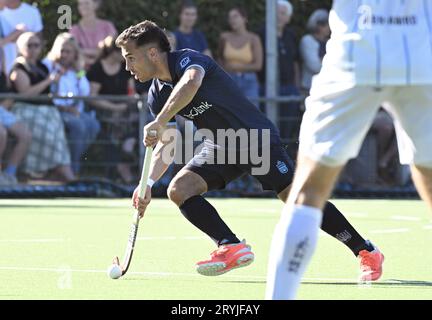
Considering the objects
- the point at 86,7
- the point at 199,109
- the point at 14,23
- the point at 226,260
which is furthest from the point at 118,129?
the point at 226,260

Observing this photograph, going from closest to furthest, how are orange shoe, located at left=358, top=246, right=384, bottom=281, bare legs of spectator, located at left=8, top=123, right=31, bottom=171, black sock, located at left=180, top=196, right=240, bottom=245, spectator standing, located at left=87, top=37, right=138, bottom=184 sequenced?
orange shoe, located at left=358, top=246, right=384, bottom=281 < black sock, located at left=180, top=196, right=240, bottom=245 < bare legs of spectator, located at left=8, top=123, right=31, bottom=171 < spectator standing, located at left=87, top=37, right=138, bottom=184

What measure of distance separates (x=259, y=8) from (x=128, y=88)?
4182mm

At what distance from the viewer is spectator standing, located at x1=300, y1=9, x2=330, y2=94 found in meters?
17.0

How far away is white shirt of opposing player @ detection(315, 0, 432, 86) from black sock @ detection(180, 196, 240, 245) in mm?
2731

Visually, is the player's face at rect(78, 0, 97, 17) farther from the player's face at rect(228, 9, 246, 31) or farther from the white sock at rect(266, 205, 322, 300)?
the white sock at rect(266, 205, 322, 300)

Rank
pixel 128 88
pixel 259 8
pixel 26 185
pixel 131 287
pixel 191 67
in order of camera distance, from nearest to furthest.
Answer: pixel 131 287 < pixel 191 67 < pixel 26 185 < pixel 128 88 < pixel 259 8

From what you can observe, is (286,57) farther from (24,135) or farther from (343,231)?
(343,231)

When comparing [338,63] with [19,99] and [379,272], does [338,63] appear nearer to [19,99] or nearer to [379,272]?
[379,272]

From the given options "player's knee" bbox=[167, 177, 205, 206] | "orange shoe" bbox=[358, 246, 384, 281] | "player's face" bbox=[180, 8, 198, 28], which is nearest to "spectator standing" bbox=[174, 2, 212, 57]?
"player's face" bbox=[180, 8, 198, 28]

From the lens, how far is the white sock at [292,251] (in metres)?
4.88

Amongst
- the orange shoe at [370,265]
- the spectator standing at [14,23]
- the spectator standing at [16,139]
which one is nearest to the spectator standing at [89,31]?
the spectator standing at [14,23]

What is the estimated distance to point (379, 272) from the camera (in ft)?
24.2

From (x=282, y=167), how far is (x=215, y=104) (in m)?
0.59
